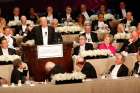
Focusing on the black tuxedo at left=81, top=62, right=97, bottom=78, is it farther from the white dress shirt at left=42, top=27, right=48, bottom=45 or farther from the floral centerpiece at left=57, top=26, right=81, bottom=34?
the floral centerpiece at left=57, top=26, right=81, bottom=34

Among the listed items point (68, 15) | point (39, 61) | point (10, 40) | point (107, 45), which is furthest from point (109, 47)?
point (68, 15)

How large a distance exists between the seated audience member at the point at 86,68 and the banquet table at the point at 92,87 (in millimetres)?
1224

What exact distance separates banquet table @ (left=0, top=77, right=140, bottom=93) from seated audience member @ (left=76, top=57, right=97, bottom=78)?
1.22 metres

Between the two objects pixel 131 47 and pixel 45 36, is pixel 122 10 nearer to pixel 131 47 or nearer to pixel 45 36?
pixel 131 47

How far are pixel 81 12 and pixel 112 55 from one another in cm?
511

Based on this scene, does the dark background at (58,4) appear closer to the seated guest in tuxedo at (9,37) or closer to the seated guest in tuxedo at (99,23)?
the seated guest in tuxedo at (99,23)

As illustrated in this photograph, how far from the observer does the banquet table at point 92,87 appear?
9125 mm

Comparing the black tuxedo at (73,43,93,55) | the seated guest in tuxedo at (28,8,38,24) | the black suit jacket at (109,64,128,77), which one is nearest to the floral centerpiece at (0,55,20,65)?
the black tuxedo at (73,43,93,55)

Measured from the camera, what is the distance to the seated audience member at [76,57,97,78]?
10.7 metres

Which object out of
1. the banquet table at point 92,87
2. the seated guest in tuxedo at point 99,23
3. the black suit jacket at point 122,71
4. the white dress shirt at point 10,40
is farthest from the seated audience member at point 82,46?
the banquet table at point 92,87

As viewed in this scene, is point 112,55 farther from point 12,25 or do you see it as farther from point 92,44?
point 12,25

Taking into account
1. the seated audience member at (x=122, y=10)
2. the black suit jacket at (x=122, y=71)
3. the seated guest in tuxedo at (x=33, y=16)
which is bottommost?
the black suit jacket at (x=122, y=71)

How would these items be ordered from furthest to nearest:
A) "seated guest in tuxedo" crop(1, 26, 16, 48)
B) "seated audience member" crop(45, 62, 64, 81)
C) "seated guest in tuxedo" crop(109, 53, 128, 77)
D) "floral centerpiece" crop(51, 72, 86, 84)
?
"seated guest in tuxedo" crop(1, 26, 16, 48) < "seated guest in tuxedo" crop(109, 53, 128, 77) < "seated audience member" crop(45, 62, 64, 81) < "floral centerpiece" crop(51, 72, 86, 84)

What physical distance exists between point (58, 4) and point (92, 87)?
29.5 ft
